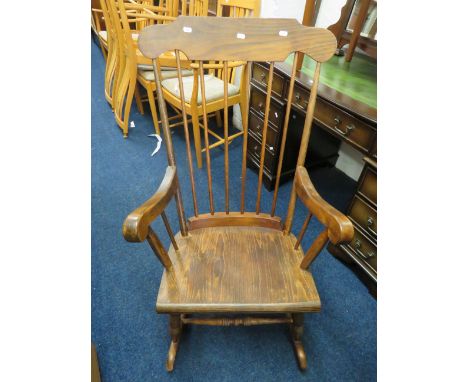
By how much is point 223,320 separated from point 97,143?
201cm

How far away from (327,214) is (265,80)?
1.07m

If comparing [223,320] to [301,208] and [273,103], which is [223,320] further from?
[273,103]

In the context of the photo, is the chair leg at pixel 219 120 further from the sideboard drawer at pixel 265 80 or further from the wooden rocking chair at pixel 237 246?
the wooden rocking chair at pixel 237 246

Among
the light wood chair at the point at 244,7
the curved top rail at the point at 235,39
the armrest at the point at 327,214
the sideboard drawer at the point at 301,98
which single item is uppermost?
the light wood chair at the point at 244,7

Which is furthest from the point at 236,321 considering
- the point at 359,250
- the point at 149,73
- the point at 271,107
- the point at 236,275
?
the point at 149,73

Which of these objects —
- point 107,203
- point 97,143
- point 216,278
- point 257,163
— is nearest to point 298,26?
point 216,278

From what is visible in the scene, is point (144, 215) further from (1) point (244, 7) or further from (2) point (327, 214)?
(1) point (244, 7)

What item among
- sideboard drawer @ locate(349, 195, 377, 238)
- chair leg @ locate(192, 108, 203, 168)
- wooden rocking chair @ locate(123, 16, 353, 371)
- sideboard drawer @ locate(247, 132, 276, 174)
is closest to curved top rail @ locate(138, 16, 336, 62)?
wooden rocking chair @ locate(123, 16, 353, 371)

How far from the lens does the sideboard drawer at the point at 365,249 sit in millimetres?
1232

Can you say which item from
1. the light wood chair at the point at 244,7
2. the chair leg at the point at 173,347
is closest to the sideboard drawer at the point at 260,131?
the light wood chair at the point at 244,7

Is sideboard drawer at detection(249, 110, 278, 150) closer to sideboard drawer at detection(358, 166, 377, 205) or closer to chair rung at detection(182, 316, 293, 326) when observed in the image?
sideboard drawer at detection(358, 166, 377, 205)

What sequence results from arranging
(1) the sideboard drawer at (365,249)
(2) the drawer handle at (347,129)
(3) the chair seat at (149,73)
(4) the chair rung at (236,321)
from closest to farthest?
(4) the chair rung at (236,321) → (2) the drawer handle at (347,129) → (1) the sideboard drawer at (365,249) → (3) the chair seat at (149,73)

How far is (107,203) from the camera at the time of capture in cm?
179

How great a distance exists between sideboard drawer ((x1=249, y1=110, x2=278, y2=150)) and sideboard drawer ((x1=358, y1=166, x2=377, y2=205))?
0.63 meters
